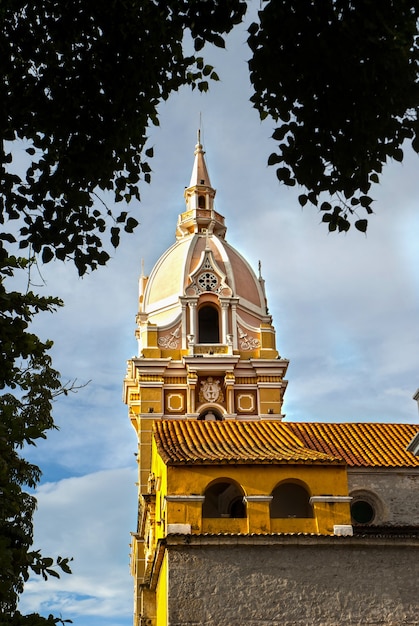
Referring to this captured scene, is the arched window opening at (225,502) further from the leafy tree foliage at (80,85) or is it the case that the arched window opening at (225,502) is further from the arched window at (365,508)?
the leafy tree foliage at (80,85)

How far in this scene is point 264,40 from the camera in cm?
634

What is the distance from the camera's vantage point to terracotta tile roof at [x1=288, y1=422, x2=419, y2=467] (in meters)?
18.7

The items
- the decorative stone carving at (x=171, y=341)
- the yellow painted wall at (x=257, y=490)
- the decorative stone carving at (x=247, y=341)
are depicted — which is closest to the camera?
the yellow painted wall at (x=257, y=490)

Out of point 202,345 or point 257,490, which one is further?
point 202,345

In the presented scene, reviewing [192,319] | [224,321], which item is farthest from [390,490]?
[192,319]

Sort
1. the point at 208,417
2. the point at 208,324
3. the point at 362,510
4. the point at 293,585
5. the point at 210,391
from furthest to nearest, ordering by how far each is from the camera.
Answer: the point at 208,324
the point at 210,391
the point at 208,417
the point at 362,510
the point at 293,585

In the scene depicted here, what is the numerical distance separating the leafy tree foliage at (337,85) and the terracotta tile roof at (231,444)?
10457 mm

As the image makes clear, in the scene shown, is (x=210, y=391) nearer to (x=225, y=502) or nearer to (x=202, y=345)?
(x=202, y=345)

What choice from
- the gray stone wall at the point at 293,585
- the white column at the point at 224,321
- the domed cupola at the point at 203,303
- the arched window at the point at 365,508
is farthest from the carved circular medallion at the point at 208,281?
the gray stone wall at the point at 293,585

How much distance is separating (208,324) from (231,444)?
12687 mm

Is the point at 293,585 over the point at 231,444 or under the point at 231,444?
under

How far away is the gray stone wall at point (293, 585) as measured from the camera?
1530 centimetres

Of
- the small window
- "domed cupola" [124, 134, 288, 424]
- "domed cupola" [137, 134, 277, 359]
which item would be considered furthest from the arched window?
"domed cupola" [137, 134, 277, 359]

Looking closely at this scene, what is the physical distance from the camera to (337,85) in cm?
622
